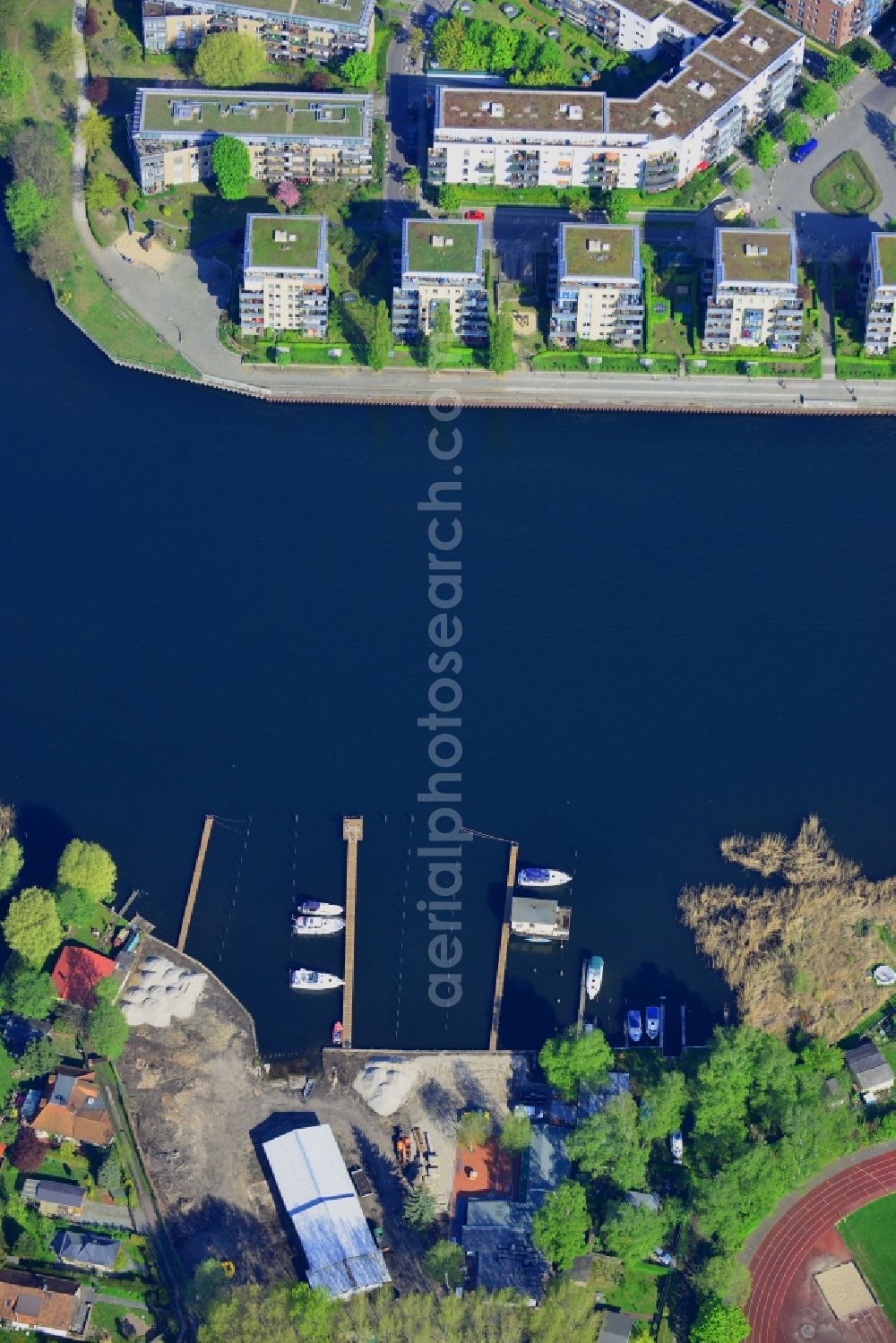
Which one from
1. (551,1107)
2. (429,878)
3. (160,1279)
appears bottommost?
(160,1279)

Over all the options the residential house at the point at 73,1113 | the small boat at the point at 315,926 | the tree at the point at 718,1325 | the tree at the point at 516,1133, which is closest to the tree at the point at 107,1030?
the residential house at the point at 73,1113

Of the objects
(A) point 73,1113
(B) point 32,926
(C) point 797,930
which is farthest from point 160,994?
(C) point 797,930

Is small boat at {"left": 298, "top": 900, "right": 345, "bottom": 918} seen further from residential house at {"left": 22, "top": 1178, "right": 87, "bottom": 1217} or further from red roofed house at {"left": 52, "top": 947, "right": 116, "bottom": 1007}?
residential house at {"left": 22, "top": 1178, "right": 87, "bottom": 1217}

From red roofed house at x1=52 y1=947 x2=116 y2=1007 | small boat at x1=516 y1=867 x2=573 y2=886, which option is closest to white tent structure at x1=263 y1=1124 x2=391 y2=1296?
red roofed house at x1=52 y1=947 x2=116 y2=1007

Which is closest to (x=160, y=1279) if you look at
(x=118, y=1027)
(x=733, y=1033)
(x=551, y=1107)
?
(x=118, y=1027)

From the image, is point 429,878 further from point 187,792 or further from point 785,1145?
point 785,1145

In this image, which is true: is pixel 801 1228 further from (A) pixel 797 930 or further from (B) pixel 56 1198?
(B) pixel 56 1198

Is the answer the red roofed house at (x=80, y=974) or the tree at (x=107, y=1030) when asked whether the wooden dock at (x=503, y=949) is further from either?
the red roofed house at (x=80, y=974)

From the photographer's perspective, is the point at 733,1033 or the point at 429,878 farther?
the point at 429,878
